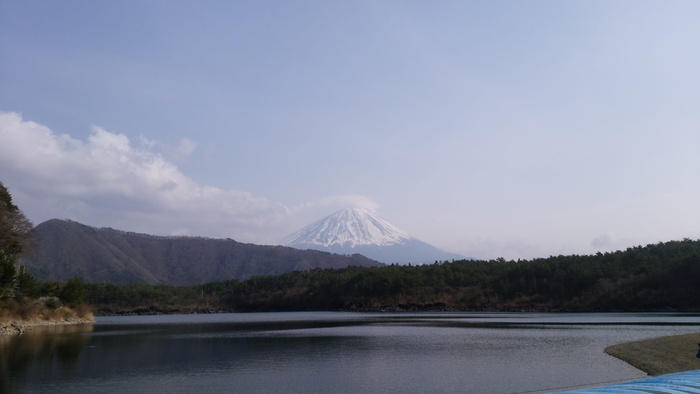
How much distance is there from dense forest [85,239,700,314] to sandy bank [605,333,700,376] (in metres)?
45.4

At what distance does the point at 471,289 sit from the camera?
90938mm

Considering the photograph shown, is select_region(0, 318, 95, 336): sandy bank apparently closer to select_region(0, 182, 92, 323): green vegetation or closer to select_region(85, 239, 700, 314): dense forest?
select_region(0, 182, 92, 323): green vegetation

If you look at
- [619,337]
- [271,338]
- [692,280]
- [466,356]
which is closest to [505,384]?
[466,356]

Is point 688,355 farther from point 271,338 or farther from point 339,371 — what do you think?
point 271,338

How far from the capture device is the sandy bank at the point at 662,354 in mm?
18188

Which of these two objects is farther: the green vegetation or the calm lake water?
the green vegetation

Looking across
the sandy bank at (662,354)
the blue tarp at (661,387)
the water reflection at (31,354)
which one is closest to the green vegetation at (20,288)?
the water reflection at (31,354)

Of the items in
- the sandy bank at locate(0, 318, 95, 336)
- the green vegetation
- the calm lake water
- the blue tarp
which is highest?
the green vegetation

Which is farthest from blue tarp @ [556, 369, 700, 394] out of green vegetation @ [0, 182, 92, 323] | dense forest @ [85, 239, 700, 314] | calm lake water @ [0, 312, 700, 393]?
dense forest @ [85, 239, 700, 314]

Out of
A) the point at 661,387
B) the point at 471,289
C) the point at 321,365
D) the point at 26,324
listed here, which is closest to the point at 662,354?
the point at 661,387

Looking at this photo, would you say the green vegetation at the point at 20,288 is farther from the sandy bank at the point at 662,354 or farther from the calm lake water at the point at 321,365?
the sandy bank at the point at 662,354

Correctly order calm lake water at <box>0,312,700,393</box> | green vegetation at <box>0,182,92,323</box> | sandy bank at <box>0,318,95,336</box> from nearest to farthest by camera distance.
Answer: calm lake water at <box>0,312,700,393</box>
sandy bank at <box>0,318,95,336</box>
green vegetation at <box>0,182,92,323</box>

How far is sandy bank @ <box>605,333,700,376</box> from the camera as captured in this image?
18.2m

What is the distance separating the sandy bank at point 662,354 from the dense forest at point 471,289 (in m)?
45.4
